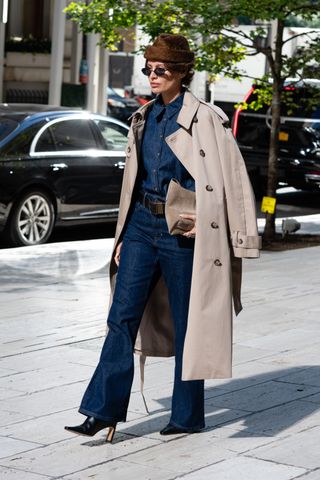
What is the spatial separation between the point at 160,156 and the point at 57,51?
2332 centimetres

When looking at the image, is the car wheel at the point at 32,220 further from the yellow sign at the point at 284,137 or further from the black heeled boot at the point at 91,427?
the black heeled boot at the point at 91,427

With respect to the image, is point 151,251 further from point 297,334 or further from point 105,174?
point 105,174

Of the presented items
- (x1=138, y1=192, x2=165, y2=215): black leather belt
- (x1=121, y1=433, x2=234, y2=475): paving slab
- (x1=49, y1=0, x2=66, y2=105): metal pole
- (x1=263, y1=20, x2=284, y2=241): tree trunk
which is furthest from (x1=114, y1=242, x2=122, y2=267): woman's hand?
(x1=49, y1=0, x2=66, y2=105): metal pole

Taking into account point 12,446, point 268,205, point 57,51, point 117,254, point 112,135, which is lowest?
point 12,446

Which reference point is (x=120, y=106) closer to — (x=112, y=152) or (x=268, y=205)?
(x=112, y=152)

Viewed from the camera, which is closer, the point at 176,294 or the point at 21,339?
the point at 176,294

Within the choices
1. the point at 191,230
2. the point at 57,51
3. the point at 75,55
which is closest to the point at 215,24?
the point at 191,230

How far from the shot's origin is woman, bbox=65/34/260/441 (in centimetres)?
597

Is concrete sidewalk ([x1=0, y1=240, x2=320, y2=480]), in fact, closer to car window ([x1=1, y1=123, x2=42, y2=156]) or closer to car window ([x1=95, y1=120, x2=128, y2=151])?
car window ([x1=1, y1=123, x2=42, y2=156])

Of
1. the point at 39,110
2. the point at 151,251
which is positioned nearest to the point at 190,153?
the point at 151,251

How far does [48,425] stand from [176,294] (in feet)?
2.98

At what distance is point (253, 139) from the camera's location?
20234 mm

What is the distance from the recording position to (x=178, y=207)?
5.92 m

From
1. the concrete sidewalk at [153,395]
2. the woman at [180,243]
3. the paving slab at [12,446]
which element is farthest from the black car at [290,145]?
the paving slab at [12,446]
